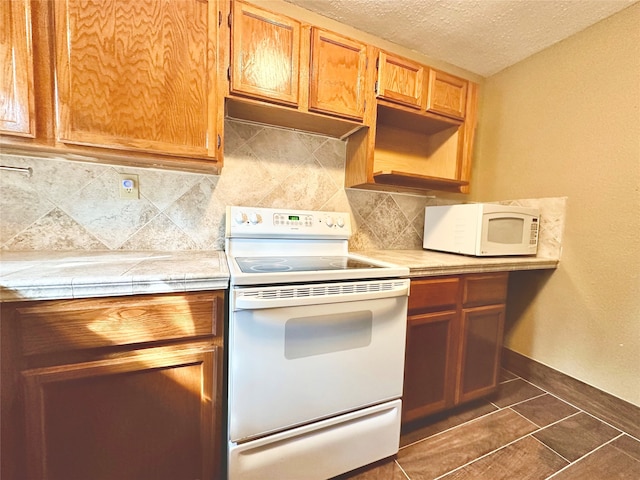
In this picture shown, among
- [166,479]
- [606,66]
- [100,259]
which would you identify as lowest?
[166,479]

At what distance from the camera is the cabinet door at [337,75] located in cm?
134

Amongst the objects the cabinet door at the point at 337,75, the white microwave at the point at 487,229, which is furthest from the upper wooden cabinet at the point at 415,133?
the white microwave at the point at 487,229

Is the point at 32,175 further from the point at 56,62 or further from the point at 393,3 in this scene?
the point at 393,3

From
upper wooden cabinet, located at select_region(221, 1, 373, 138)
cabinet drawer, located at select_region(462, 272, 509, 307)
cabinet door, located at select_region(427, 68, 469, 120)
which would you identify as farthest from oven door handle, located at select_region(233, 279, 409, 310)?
cabinet door, located at select_region(427, 68, 469, 120)

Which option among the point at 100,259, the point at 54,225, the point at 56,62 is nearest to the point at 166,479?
the point at 100,259

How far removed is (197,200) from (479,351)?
5.84 ft

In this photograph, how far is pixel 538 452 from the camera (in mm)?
1278

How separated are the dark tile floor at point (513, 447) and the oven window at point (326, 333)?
23.9 inches

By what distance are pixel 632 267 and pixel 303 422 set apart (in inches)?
72.1

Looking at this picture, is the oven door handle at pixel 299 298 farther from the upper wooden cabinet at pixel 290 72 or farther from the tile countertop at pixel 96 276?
the upper wooden cabinet at pixel 290 72

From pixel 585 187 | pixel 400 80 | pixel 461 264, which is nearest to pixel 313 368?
pixel 461 264

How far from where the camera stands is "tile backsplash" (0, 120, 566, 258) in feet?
3.97

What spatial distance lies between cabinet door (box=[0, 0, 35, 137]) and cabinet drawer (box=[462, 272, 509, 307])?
1.98m

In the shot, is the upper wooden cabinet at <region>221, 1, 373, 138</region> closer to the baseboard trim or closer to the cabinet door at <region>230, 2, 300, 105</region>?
the cabinet door at <region>230, 2, 300, 105</region>
